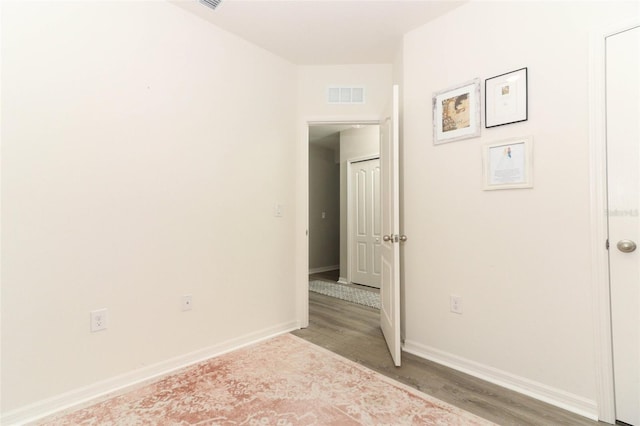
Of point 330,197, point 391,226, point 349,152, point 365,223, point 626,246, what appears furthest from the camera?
point 330,197

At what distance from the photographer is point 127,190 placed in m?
1.95

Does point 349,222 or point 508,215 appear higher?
point 508,215

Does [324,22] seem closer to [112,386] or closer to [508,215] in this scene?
[508,215]

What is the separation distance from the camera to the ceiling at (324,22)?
215cm

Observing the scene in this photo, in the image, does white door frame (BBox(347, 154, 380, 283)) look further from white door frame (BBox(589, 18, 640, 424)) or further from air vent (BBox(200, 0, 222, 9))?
white door frame (BBox(589, 18, 640, 424))

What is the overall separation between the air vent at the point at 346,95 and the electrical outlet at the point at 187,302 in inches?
84.3

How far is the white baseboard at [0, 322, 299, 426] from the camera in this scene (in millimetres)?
1594

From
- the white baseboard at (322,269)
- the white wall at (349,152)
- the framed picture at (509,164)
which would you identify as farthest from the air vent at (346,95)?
the white baseboard at (322,269)

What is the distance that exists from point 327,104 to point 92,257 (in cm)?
227

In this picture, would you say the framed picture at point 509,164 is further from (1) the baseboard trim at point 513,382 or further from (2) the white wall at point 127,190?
(2) the white wall at point 127,190

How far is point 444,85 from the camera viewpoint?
2.26 meters

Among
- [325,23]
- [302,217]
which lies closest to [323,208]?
[302,217]

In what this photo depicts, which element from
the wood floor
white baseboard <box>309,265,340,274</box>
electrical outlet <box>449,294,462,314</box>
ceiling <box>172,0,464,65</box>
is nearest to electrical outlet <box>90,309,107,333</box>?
the wood floor

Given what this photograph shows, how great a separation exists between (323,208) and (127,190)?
4.64m
